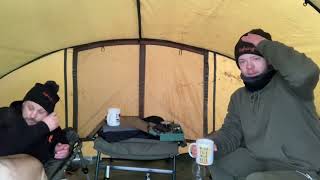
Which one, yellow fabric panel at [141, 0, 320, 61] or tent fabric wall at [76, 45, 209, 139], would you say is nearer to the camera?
yellow fabric panel at [141, 0, 320, 61]

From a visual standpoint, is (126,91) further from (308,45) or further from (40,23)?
(308,45)

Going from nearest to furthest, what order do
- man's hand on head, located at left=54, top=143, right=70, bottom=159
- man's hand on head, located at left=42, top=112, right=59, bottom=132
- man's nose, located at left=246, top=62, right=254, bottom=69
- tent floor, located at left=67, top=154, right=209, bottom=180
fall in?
man's nose, located at left=246, top=62, right=254, bottom=69 < man's hand on head, located at left=42, top=112, right=59, bottom=132 < man's hand on head, located at left=54, top=143, right=70, bottom=159 < tent floor, located at left=67, top=154, right=209, bottom=180

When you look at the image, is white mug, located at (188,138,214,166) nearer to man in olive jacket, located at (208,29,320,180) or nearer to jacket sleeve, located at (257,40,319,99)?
man in olive jacket, located at (208,29,320,180)

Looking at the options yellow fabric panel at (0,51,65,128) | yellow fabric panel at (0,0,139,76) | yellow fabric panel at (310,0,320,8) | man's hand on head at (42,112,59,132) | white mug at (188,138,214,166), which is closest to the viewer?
white mug at (188,138,214,166)

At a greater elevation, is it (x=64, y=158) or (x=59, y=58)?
(x=59, y=58)

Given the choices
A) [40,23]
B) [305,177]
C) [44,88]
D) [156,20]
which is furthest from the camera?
[156,20]

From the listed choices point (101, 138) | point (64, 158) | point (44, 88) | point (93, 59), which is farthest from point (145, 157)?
point (93, 59)

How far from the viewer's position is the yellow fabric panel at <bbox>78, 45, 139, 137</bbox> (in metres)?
4.04

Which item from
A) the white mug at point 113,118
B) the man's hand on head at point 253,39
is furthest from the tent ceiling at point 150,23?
the white mug at point 113,118

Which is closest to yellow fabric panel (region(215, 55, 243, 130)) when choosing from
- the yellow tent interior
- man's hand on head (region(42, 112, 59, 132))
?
the yellow tent interior

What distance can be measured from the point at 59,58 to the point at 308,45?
7.33 ft

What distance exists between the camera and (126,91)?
411 centimetres

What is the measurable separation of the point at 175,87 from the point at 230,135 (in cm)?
184

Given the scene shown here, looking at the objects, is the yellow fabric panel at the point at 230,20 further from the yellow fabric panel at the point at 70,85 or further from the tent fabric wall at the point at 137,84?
the yellow fabric panel at the point at 70,85
